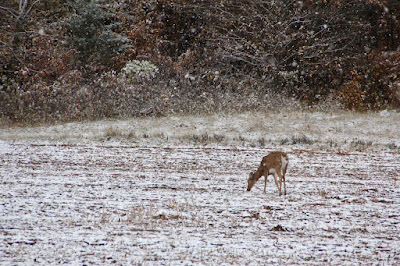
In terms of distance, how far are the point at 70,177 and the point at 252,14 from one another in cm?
1418

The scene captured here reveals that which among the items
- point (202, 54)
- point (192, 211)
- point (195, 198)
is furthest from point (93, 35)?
point (192, 211)

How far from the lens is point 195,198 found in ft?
23.2

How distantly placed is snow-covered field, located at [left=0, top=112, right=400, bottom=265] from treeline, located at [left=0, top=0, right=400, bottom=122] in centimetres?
366

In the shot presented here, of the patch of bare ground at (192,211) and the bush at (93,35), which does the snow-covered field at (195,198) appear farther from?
the bush at (93,35)

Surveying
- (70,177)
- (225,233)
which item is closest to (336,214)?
(225,233)

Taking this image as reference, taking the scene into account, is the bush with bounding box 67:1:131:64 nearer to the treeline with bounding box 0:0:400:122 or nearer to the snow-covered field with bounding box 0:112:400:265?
the treeline with bounding box 0:0:400:122

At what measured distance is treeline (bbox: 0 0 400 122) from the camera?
17.2m

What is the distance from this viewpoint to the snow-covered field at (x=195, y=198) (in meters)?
4.91

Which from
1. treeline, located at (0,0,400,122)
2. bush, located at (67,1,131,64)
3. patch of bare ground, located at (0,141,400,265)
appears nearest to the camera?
patch of bare ground, located at (0,141,400,265)

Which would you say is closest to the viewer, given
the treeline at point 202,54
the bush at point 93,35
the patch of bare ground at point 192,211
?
the patch of bare ground at point 192,211

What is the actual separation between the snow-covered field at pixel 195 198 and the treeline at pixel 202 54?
3.66 meters

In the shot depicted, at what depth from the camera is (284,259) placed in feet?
15.4

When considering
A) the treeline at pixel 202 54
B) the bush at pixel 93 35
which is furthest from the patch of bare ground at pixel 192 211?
the bush at pixel 93 35

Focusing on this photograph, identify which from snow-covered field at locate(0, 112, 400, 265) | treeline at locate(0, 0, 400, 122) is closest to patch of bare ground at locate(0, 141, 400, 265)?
snow-covered field at locate(0, 112, 400, 265)
